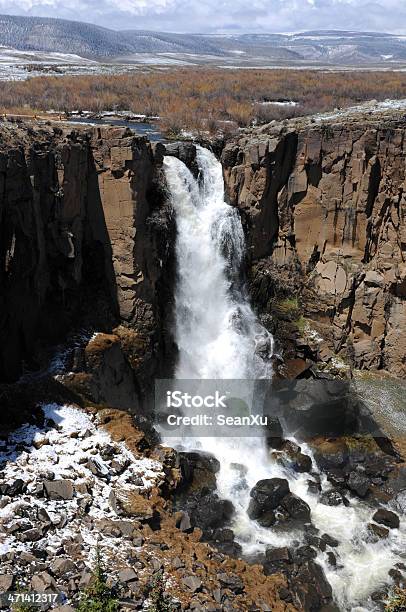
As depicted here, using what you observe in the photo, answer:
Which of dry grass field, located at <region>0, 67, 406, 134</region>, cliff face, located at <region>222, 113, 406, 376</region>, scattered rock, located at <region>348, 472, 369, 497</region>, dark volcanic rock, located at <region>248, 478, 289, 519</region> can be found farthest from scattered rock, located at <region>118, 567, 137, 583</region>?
dry grass field, located at <region>0, 67, 406, 134</region>

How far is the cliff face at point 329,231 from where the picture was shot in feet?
101

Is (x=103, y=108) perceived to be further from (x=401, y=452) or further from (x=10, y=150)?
(x=401, y=452)

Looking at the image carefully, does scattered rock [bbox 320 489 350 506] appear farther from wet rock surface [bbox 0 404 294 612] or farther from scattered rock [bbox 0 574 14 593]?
scattered rock [bbox 0 574 14 593]

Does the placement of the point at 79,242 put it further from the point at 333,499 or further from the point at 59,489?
the point at 333,499

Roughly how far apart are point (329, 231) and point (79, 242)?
14931 millimetres

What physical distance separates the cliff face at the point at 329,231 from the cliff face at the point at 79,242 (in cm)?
644

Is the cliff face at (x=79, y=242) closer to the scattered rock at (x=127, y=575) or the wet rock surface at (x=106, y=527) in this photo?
the wet rock surface at (x=106, y=527)

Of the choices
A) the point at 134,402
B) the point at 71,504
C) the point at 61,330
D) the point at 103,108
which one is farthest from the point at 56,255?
the point at 103,108

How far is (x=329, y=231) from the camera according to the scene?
1271 inches

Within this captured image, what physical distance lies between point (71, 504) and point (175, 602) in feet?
14.0

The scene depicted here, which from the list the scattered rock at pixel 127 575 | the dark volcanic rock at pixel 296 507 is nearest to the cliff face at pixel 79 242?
the dark volcanic rock at pixel 296 507

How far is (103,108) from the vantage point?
169 feet

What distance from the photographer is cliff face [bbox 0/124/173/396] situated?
21.0 m

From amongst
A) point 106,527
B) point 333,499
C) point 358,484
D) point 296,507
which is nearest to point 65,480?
point 106,527
